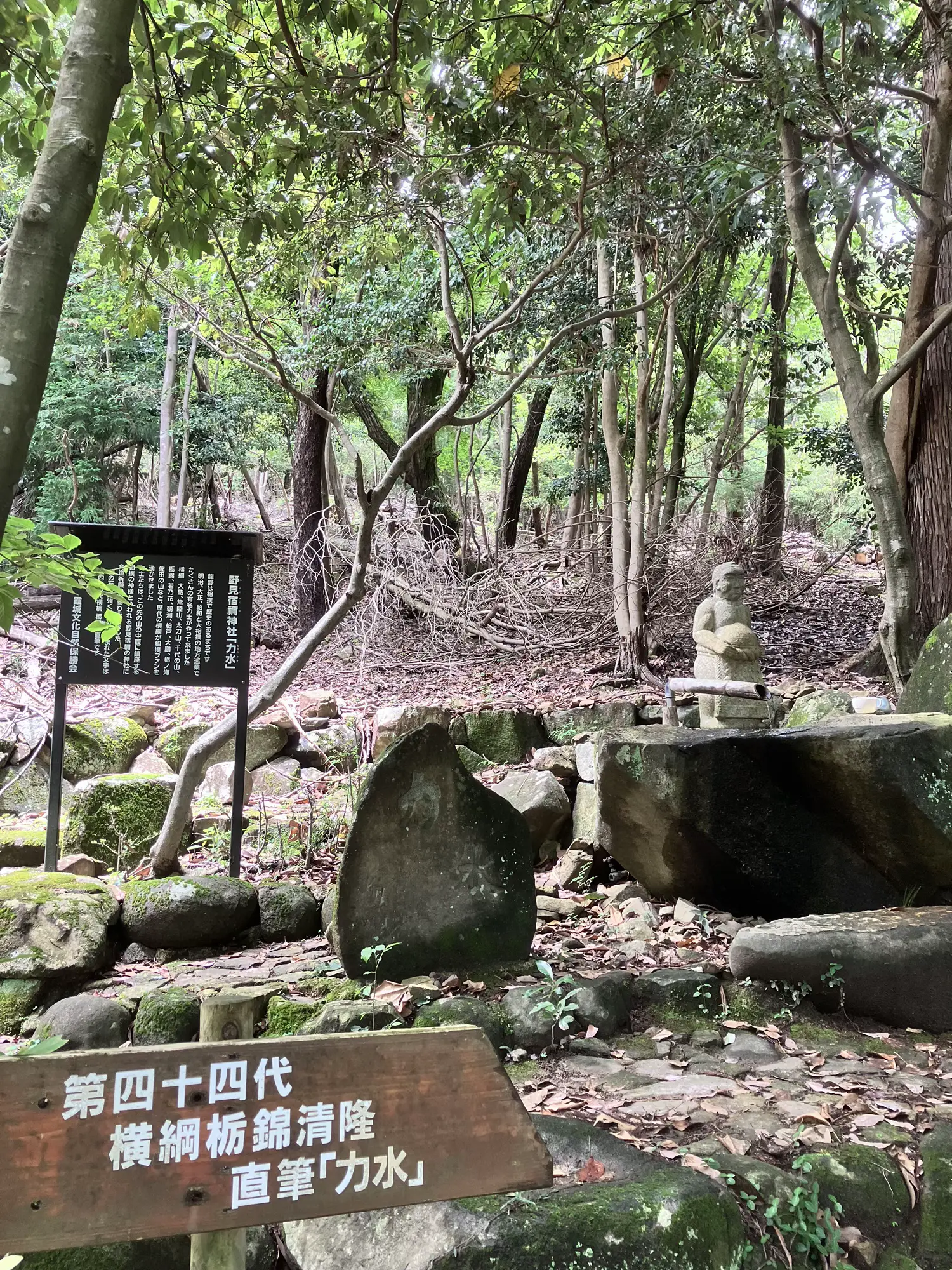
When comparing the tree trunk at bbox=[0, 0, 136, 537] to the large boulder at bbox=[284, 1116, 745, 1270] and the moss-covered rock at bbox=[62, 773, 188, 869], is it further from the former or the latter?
the moss-covered rock at bbox=[62, 773, 188, 869]

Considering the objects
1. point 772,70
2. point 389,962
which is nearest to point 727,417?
point 772,70

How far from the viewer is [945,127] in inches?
231

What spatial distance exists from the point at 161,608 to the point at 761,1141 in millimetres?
4144

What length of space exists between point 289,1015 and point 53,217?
303cm

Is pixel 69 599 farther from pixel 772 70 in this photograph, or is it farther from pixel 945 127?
pixel 945 127

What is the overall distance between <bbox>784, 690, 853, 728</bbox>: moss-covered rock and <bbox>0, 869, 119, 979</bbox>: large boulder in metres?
4.83

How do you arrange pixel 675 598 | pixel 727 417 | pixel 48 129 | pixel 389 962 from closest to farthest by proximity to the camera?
pixel 48 129
pixel 389 962
pixel 675 598
pixel 727 417

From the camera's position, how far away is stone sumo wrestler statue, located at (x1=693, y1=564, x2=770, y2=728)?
19.9 feet

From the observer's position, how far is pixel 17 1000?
12.5ft

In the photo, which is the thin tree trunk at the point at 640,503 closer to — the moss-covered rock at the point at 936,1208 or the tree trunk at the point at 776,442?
the tree trunk at the point at 776,442

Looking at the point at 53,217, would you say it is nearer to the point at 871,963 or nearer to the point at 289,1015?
the point at 289,1015

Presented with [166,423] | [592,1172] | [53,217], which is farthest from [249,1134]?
[166,423]

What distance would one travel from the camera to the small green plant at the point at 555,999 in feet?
11.4

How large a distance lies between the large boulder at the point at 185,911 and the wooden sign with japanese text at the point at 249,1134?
310cm
